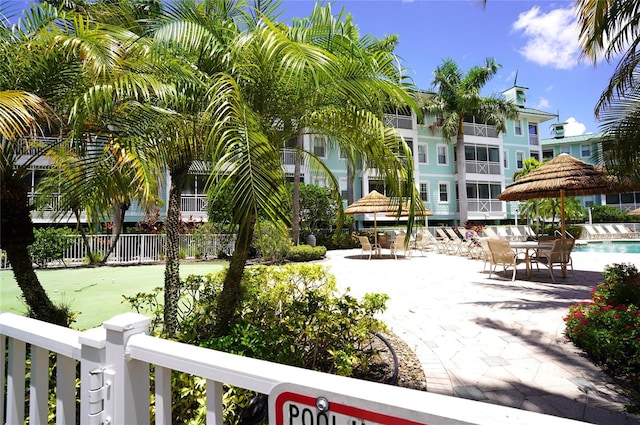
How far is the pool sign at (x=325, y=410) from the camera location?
91 cm

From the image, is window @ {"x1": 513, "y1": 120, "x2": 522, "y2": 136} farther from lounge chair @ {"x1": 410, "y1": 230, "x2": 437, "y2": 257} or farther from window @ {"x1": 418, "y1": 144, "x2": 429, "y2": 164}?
lounge chair @ {"x1": 410, "y1": 230, "x2": 437, "y2": 257}

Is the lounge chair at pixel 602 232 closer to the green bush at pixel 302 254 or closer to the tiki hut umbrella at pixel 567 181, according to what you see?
the tiki hut umbrella at pixel 567 181

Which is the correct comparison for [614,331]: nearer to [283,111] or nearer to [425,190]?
[283,111]

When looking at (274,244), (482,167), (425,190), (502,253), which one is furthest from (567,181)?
(482,167)

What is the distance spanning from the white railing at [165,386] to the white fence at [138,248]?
1253 centimetres

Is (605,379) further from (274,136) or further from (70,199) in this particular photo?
(70,199)

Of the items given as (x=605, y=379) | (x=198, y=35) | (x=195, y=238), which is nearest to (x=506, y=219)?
(x=195, y=238)

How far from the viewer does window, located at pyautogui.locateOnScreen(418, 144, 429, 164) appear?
1157 inches

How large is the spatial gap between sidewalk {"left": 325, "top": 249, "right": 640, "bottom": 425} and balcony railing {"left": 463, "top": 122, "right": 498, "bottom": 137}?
22.6m

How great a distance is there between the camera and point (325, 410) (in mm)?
1013

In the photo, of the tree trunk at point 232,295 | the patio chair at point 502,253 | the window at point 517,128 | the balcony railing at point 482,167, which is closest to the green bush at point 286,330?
the tree trunk at point 232,295

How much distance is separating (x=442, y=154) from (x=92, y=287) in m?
27.7

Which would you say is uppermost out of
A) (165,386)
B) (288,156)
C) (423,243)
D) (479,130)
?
(479,130)

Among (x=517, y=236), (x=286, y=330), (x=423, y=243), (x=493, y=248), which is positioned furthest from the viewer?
(x=517, y=236)
